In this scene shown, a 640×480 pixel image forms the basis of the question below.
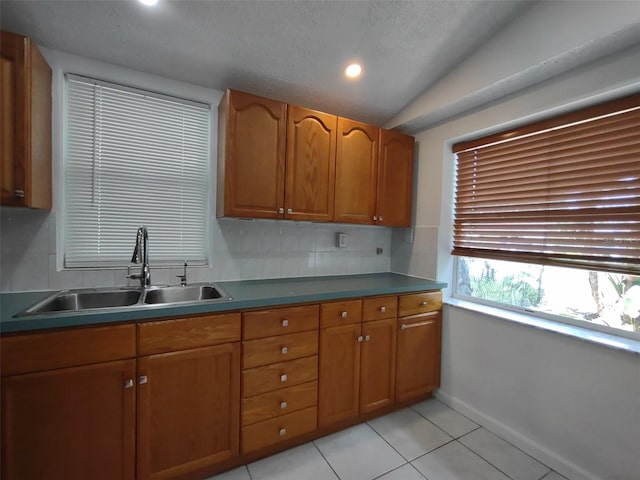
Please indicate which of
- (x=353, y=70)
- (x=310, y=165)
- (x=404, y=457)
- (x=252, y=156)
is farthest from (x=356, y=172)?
(x=404, y=457)

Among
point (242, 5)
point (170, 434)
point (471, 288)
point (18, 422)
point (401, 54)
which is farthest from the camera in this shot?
point (471, 288)

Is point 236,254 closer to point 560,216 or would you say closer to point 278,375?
point 278,375

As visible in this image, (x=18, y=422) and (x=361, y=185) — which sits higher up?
(x=361, y=185)

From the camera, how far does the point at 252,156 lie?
5.88 ft

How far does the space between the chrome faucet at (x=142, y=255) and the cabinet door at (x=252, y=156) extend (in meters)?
0.46

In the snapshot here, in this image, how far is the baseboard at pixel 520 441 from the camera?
1507 millimetres

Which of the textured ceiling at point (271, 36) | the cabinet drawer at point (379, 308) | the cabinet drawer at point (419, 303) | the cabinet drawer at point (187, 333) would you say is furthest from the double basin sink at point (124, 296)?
the textured ceiling at point (271, 36)

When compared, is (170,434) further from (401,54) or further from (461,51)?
(461,51)

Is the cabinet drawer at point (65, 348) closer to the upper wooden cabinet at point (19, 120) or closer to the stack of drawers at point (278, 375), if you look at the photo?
the stack of drawers at point (278, 375)

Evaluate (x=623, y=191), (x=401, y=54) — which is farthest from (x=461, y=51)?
(x=623, y=191)

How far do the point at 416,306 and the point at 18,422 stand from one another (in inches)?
84.9

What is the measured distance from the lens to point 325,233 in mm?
2426

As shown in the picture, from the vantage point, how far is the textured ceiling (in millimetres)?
1450

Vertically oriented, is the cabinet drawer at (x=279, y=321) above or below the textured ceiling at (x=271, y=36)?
below
